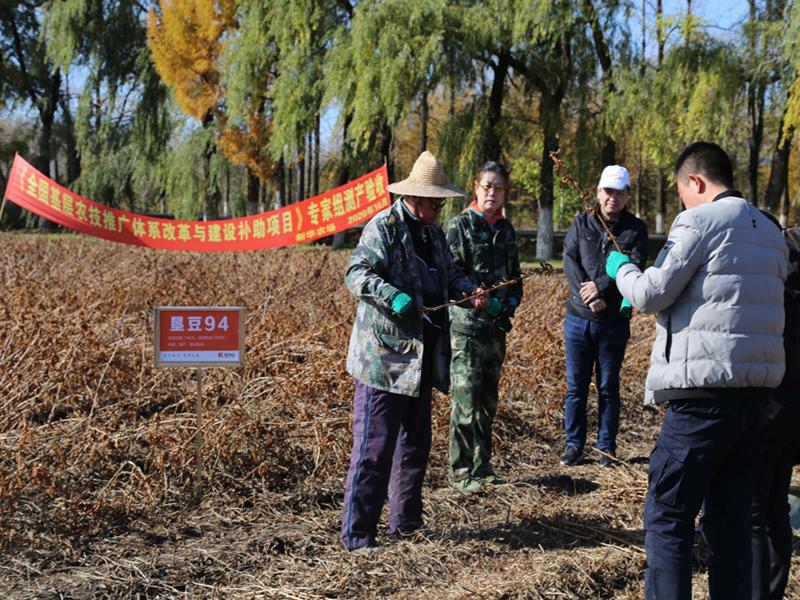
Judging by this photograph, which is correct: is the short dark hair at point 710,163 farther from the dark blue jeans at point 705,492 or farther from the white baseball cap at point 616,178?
the white baseball cap at point 616,178

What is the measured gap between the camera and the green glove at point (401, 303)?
3.40 meters

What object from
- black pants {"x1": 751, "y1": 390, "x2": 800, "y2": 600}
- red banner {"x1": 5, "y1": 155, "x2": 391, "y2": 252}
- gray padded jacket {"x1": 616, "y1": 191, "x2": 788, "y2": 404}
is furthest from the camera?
red banner {"x1": 5, "y1": 155, "x2": 391, "y2": 252}

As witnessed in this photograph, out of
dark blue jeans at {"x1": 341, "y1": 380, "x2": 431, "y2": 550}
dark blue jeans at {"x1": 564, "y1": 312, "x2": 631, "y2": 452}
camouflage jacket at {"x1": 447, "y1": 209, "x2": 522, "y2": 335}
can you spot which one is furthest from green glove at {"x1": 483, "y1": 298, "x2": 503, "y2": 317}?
dark blue jeans at {"x1": 564, "y1": 312, "x2": 631, "y2": 452}

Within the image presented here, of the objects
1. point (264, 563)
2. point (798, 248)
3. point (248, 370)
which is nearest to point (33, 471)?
point (264, 563)

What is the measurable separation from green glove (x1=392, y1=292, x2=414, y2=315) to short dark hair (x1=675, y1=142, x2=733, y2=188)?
1.13 metres

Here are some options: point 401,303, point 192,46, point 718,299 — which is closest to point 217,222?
point 401,303

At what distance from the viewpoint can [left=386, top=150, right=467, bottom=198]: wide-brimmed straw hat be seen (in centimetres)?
369

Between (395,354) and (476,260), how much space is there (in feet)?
3.72

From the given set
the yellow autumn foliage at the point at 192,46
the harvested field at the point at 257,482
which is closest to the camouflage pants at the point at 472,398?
the harvested field at the point at 257,482

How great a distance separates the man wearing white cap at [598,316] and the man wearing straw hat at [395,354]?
1.44 m

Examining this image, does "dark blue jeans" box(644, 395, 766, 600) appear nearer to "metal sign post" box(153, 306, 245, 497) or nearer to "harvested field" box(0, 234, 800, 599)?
"harvested field" box(0, 234, 800, 599)

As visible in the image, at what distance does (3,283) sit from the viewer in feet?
25.0

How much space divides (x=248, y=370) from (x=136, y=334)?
3.36ft

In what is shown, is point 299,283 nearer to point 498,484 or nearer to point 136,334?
point 136,334
